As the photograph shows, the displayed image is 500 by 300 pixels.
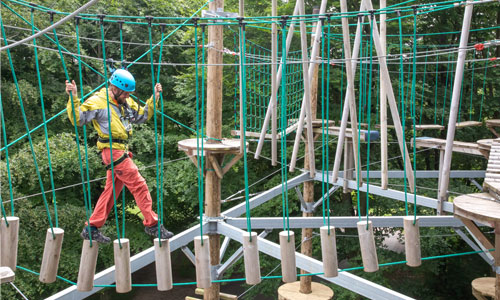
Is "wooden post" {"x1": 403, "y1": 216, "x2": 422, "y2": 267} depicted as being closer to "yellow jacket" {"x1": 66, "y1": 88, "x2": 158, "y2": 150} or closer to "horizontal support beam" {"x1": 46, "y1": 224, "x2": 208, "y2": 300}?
"yellow jacket" {"x1": 66, "y1": 88, "x2": 158, "y2": 150}

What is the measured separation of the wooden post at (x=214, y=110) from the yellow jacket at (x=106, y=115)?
51.9 inches

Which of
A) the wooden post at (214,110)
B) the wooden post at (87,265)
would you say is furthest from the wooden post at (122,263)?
the wooden post at (214,110)

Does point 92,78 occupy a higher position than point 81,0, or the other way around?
point 81,0

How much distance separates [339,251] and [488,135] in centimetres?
319

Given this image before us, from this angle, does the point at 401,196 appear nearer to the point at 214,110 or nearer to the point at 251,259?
the point at 214,110

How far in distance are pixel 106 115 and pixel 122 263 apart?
851 millimetres

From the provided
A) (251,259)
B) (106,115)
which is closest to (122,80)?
(106,115)

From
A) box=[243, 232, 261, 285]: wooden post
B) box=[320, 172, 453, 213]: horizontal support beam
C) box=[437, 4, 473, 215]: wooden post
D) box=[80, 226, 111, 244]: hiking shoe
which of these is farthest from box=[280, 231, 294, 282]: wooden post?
box=[320, 172, 453, 213]: horizontal support beam

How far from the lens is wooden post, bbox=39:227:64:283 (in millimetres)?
2676

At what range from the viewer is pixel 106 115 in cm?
298

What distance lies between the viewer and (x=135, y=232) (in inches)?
338

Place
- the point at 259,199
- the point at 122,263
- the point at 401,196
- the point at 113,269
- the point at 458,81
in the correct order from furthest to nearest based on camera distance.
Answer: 1. the point at 259,199
2. the point at 401,196
3. the point at 113,269
4. the point at 458,81
5. the point at 122,263

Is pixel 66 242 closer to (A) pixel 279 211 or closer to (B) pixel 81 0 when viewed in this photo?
(A) pixel 279 211

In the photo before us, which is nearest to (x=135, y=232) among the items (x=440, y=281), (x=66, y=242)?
(x=66, y=242)
